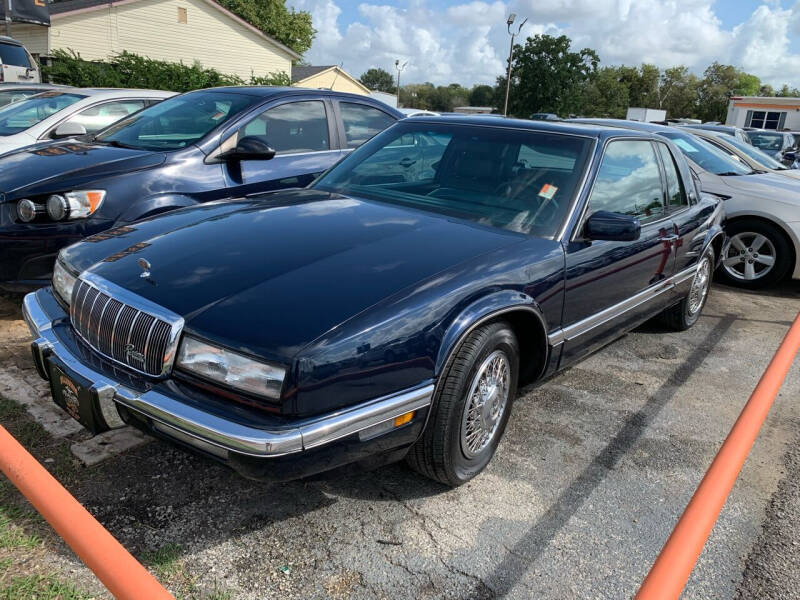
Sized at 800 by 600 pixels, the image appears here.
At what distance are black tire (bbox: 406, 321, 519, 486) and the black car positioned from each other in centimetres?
255

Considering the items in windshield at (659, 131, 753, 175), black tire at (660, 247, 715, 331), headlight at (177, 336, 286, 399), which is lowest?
black tire at (660, 247, 715, 331)

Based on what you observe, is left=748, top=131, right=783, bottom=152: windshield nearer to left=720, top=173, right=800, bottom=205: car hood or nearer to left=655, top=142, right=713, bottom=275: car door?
left=720, top=173, right=800, bottom=205: car hood

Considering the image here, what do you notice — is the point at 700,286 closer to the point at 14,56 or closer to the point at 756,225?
the point at 756,225

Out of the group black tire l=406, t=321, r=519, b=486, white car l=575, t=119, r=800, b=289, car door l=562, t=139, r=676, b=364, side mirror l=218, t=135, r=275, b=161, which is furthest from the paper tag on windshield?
white car l=575, t=119, r=800, b=289

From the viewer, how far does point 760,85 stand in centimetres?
10738

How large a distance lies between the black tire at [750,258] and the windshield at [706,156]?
78cm

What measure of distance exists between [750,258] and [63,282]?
21.7 feet

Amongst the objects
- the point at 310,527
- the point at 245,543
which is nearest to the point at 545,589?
the point at 310,527

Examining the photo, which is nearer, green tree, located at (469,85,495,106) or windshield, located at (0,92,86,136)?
windshield, located at (0,92,86,136)

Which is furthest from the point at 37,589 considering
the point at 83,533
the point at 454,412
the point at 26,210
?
the point at 26,210

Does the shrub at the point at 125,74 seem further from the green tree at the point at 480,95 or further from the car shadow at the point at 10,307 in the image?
the green tree at the point at 480,95

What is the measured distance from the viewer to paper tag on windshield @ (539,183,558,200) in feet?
10.7

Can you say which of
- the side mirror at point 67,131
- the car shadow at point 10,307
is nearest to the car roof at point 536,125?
the car shadow at point 10,307

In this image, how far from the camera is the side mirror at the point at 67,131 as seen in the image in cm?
586
